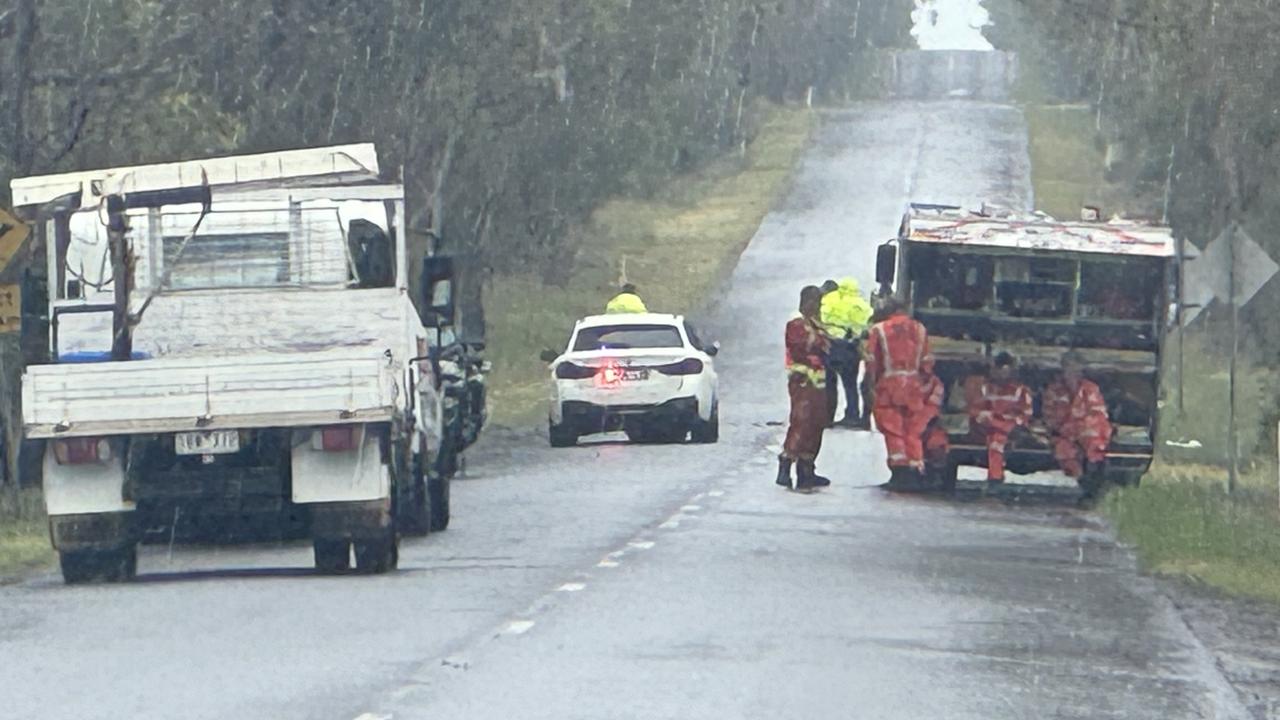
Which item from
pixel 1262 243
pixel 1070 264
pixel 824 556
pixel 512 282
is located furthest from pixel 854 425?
pixel 512 282

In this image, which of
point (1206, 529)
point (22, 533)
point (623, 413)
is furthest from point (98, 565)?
point (623, 413)

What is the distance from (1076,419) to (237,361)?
32.8 ft

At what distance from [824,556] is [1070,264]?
282 inches

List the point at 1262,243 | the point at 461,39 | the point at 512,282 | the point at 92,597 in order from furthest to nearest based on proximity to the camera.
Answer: the point at 512,282, the point at 1262,243, the point at 461,39, the point at 92,597

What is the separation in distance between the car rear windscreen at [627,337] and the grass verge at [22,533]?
7.75 metres

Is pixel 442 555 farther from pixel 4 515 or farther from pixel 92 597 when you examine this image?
pixel 4 515

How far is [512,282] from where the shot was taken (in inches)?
2335

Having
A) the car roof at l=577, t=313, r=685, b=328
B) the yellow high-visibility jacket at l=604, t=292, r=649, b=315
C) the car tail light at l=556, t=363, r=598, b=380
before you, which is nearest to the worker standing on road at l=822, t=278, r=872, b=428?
the car roof at l=577, t=313, r=685, b=328

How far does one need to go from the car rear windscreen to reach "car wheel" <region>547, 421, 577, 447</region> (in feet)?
2.87

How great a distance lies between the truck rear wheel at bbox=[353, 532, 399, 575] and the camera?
56.4 feet

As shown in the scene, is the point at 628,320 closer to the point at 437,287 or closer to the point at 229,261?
the point at 437,287

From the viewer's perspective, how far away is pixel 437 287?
20031mm

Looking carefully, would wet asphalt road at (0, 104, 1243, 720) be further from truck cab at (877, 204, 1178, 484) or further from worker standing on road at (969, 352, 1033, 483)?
truck cab at (877, 204, 1178, 484)

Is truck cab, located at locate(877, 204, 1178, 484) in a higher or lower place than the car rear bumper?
higher
